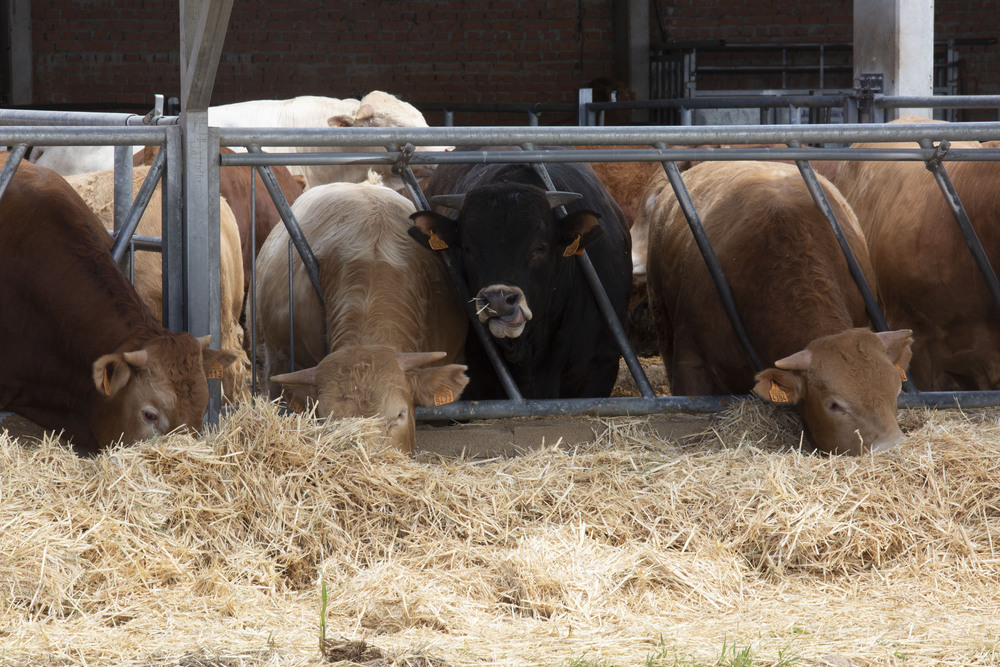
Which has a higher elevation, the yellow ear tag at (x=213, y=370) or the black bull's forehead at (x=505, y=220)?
the black bull's forehead at (x=505, y=220)

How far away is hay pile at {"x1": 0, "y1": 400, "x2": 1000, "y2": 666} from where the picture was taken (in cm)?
288

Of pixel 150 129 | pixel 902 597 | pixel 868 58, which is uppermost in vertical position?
pixel 868 58

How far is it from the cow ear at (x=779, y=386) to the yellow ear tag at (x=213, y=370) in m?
2.05

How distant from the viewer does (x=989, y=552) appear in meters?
3.55

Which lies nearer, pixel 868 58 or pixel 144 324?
pixel 144 324

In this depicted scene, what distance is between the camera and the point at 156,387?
4066 mm

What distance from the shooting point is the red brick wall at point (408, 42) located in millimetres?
15070

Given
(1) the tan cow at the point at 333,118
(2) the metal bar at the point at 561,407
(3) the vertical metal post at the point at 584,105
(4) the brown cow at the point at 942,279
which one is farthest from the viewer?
(3) the vertical metal post at the point at 584,105

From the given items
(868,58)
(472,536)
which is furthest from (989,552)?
(868,58)

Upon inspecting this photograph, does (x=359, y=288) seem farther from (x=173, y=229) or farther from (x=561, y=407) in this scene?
(x=561, y=407)

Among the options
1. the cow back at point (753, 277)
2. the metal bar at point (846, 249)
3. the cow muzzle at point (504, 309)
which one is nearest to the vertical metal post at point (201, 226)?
the cow muzzle at point (504, 309)

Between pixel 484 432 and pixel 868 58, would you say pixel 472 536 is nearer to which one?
pixel 484 432

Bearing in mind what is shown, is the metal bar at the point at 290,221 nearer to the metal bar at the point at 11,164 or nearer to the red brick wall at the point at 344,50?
the metal bar at the point at 11,164

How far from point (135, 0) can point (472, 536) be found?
13517 millimetres
